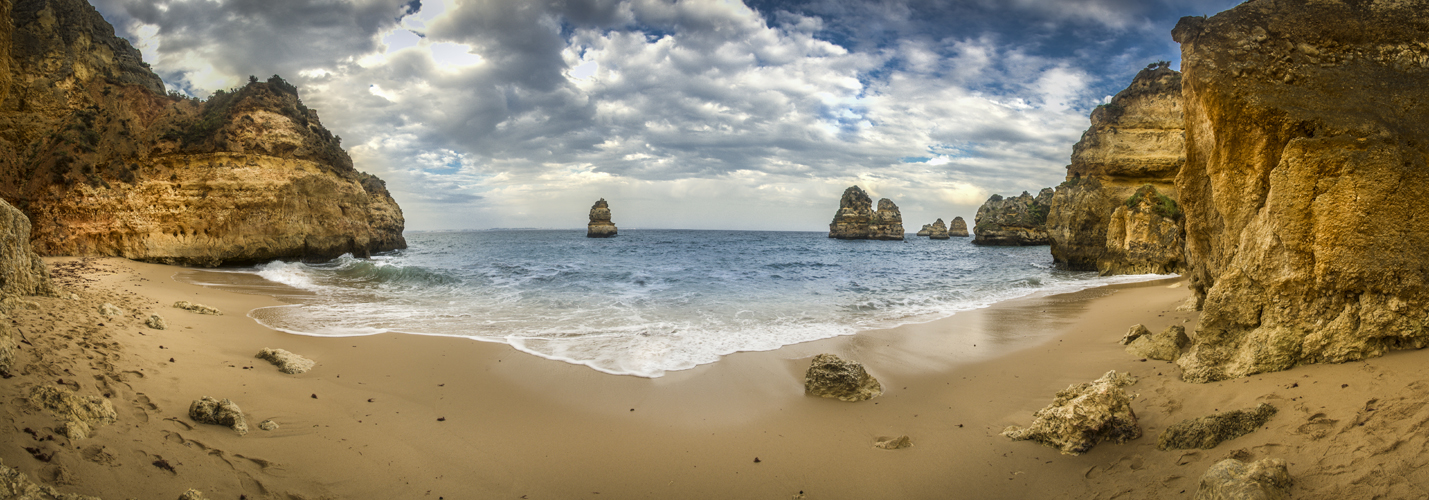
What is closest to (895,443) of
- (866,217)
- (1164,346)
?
(1164,346)

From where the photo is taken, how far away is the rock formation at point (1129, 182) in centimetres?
1766

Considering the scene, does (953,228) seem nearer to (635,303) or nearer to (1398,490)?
(635,303)

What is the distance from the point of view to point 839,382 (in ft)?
17.0

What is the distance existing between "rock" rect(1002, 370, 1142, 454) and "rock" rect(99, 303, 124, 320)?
863cm

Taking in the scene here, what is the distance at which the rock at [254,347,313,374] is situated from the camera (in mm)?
5258

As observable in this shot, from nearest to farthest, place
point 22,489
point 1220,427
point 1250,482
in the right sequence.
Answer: point 22,489
point 1250,482
point 1220,427

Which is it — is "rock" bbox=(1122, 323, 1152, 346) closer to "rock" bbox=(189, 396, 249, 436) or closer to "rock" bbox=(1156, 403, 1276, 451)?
"rock" bbox=(1156, 403, 1276, 451)

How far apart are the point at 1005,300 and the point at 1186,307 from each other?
4232mm

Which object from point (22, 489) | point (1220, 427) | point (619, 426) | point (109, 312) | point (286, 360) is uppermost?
point (109, 312)

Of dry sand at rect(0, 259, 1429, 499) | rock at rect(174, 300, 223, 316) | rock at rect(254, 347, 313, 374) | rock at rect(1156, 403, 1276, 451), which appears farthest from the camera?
rock at rect(174, 300, 223, 316)

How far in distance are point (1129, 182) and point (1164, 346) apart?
18.4 metres

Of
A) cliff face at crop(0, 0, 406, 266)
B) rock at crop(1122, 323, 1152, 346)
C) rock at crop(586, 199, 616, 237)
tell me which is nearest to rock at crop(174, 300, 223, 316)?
cliff face at crop(0, 0, 406, 266)

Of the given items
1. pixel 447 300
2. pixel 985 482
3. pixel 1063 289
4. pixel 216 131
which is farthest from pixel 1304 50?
pixel 216 131

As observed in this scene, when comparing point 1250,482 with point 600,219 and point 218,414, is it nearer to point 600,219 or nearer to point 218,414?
point 218,414
